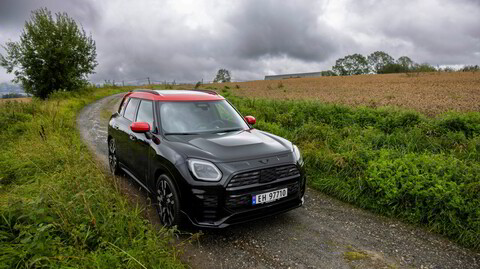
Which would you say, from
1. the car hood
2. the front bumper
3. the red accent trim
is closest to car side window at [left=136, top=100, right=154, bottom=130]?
the red accent trim

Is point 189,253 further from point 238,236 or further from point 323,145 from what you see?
point 323,145

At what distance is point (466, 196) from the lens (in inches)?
155

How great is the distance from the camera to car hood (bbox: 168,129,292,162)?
11.2 feet

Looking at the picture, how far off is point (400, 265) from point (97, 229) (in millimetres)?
3208

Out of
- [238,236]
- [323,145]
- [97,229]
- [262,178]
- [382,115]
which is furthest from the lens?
[382,115]

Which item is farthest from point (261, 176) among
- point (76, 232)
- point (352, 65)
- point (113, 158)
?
point (352, 65)

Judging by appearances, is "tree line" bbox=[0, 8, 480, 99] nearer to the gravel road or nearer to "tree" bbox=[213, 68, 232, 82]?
the gravel road

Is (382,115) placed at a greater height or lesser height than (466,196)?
greater

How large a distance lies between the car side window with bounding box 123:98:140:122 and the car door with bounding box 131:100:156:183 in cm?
25

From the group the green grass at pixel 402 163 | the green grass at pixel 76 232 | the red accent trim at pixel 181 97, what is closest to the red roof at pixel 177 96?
the red accent trim at pixel 181 97

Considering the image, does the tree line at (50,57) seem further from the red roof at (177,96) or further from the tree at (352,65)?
the tree at (352,65)

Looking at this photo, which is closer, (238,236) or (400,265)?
(400,265)

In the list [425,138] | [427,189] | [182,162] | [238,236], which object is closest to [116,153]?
[182,162]

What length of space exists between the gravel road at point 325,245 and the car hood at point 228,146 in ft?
2.87
